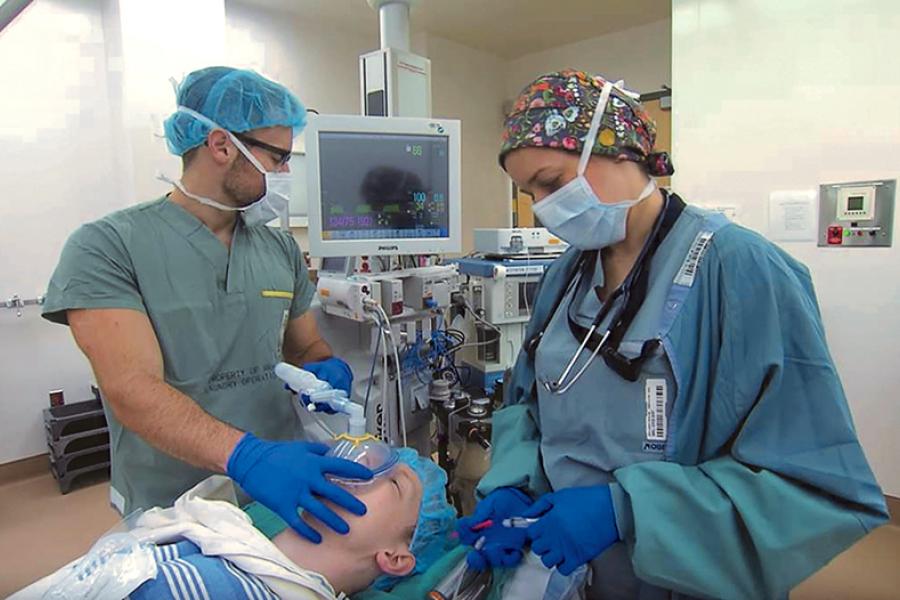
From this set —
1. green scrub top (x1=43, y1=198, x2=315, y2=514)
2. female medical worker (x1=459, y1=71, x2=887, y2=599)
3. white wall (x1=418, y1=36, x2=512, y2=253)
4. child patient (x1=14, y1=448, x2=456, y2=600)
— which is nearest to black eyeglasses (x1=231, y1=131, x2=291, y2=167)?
green scrub top (x1=43, y1=198, x2=315, y2=514)

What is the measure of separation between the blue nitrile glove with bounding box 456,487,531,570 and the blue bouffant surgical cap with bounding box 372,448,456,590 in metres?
0.22

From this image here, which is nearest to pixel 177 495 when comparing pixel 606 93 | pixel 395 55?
pixel 606 93

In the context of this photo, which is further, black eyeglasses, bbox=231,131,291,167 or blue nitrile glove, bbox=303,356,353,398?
blue nitrile glove, bbox=303,356,353,398

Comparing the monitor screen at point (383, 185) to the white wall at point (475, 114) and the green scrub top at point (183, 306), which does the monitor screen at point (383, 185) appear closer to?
the green scrub top at point (183, 306)

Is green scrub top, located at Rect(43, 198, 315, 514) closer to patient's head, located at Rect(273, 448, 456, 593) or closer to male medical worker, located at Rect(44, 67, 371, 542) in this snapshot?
male medical worker, located at Rect(44, 67, 371, 542)

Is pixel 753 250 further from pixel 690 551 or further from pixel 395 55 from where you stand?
pixel 395 55

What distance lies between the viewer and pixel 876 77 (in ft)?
8.40

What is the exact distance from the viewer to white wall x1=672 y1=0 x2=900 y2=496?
259cm

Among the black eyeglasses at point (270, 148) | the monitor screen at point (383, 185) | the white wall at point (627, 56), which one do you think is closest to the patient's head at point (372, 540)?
the black eyeglasses at point (270, 148)

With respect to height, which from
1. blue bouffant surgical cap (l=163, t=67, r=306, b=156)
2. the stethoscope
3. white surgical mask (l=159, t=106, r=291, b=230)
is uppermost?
blue bouffant surgical cap (l=163, t=67, r=306, b=156)

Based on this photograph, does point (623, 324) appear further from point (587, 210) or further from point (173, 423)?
point (173, 423)

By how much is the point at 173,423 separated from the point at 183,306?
29 centimetres

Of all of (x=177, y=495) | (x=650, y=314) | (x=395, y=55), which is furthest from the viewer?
(x=395, y=55)

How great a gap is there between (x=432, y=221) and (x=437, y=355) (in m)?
0.50
